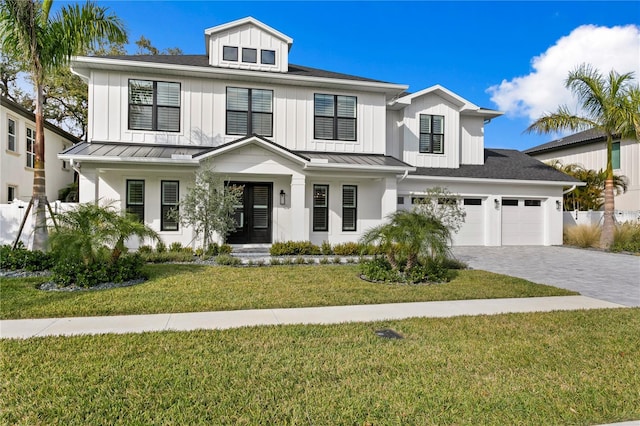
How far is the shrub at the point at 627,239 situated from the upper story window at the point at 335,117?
Answer: 1172 cm

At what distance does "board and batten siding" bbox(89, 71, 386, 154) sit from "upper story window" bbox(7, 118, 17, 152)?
21.5 ft

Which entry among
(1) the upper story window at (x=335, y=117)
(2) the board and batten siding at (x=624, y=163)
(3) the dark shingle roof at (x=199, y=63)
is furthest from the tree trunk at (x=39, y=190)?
(2) the board and batten siding at (x=624, y=163)

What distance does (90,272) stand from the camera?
732 cm

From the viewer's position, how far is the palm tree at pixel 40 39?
909 cm

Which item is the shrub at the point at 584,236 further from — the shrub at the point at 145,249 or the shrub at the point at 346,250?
the shrub at the point at 145,249

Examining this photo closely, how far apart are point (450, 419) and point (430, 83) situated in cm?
1585

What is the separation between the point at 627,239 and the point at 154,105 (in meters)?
19.4

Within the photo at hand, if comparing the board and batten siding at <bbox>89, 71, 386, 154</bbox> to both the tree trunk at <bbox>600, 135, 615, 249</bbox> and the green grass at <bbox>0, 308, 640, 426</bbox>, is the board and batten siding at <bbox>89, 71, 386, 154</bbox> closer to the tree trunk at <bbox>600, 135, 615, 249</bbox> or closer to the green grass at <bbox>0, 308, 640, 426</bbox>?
the tree trunk at <bbox>600, 135, 615, 249</bbox>

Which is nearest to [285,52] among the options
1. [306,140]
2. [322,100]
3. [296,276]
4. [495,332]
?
[322,100]

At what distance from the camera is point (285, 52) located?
47.6 ft

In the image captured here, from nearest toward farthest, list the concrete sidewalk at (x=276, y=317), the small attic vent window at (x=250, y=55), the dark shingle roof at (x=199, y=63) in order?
the concrete sidewalk at (x=276, y=317) < the dark shingle roof at (x=199, y=63) < the small attic vent window at (x=250, y=55)

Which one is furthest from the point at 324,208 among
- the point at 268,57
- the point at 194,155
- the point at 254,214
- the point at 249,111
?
the point at 268,57

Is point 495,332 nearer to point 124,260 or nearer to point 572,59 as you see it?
point 124,260

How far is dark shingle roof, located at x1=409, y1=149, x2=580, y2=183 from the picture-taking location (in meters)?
15.9
